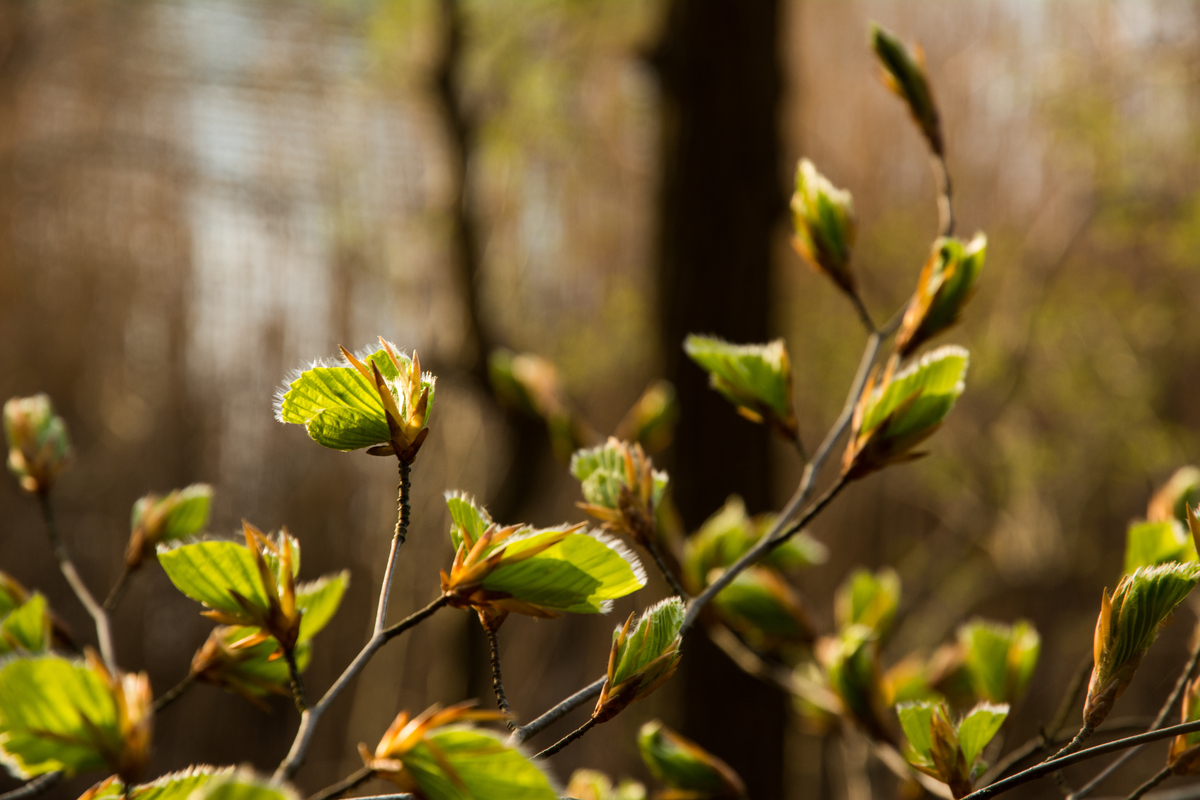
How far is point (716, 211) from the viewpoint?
3.96 ft

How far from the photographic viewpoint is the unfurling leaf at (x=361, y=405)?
266mm

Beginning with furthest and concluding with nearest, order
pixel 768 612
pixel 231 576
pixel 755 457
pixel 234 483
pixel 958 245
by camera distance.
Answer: pixel 234 483 → pixel 755 457 → pixel 768 612 → pixel 958 245 → pixel 231 576

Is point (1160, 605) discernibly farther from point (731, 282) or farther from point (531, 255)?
point (531, 255)

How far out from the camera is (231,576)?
280 millimetres

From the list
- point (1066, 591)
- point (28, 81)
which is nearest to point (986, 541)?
point (1066, 591)

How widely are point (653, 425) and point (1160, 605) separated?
40 centimetres

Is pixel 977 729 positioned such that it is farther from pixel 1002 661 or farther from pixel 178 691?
pixel 178 691

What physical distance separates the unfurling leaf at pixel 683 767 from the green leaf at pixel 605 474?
0.50 feet

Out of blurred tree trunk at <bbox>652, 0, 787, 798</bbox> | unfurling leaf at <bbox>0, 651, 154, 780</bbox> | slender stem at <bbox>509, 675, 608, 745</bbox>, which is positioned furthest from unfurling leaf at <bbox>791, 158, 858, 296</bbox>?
blurred tree trunk at <bbox>652, 0, 787, 798</bbox>

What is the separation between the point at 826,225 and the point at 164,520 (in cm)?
38

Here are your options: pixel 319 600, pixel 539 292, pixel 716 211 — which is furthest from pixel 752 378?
pixel 539 292

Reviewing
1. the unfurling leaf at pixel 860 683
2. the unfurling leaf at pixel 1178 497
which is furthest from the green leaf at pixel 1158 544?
the unfurling leaf at pixel 860 683

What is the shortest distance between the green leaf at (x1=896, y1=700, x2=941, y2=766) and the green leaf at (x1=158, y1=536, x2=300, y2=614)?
25 cm

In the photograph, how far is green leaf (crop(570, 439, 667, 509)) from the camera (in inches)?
14.8
